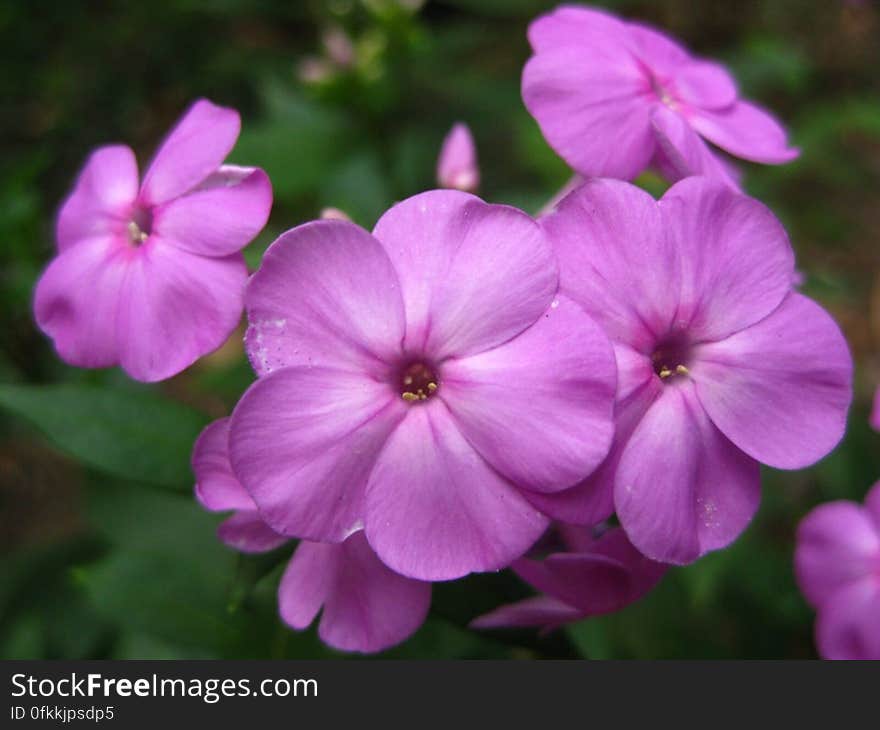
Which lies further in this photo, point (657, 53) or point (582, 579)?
point (657, 53)

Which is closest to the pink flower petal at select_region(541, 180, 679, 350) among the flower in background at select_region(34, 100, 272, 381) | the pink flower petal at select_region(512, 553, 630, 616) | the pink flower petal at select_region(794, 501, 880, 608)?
the pink flower petal at select_region(512, 553, 630, 616)

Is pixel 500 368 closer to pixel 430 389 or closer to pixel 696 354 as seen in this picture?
pixel 430 389

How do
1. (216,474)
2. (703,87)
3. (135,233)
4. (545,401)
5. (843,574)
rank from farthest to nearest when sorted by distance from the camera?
(843,574) < (703,87) < (135,233) < (216,474) < (545,401)

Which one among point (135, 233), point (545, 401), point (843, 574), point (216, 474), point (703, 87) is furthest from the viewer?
point (843, 574)

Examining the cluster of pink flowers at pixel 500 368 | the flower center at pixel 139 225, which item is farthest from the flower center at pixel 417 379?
the flower center at pixel 139 225

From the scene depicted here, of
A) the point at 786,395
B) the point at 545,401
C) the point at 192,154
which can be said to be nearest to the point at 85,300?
the point at 192,154

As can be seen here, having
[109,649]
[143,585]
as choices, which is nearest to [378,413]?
[143,585]

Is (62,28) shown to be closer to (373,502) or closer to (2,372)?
(2,372)
